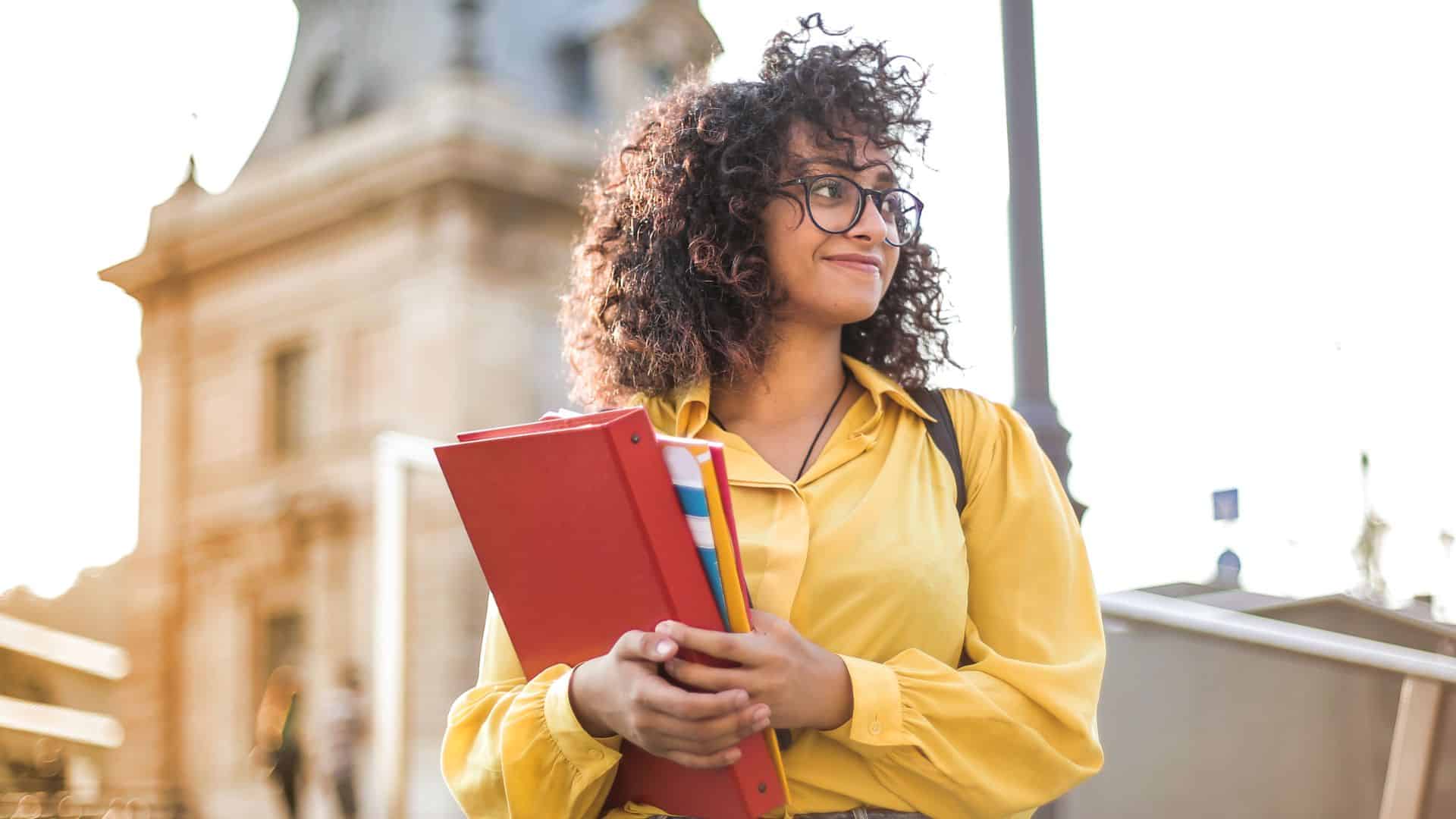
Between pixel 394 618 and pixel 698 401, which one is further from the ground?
pixel 698 401

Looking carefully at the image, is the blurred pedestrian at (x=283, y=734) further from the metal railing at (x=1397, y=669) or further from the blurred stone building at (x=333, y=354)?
the metal railing at (x=1397, y=669)

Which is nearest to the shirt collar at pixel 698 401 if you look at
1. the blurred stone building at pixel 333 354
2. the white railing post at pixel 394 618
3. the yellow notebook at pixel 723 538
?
the yellow notebook at pixel 723 538

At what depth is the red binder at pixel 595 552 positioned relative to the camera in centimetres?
153

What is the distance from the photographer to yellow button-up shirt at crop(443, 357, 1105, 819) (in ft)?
5.36

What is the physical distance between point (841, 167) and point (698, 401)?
40 cm

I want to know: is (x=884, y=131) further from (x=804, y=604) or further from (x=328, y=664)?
(x=328, y=664)

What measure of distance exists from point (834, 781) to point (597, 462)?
1.72 feet

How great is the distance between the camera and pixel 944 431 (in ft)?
6.15

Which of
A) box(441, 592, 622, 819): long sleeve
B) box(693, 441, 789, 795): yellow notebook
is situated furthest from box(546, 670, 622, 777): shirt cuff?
box(693, 441, 789, 795): yellow notebook

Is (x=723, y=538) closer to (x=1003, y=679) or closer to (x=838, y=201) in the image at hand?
(x=1003, y=679)

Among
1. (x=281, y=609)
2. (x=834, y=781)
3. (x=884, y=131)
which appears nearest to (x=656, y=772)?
(x=834, y=781)

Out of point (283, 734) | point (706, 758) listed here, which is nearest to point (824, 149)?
point (706, 758)

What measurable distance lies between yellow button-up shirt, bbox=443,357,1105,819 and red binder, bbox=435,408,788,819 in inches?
2.6

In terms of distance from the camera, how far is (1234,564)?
362cm
